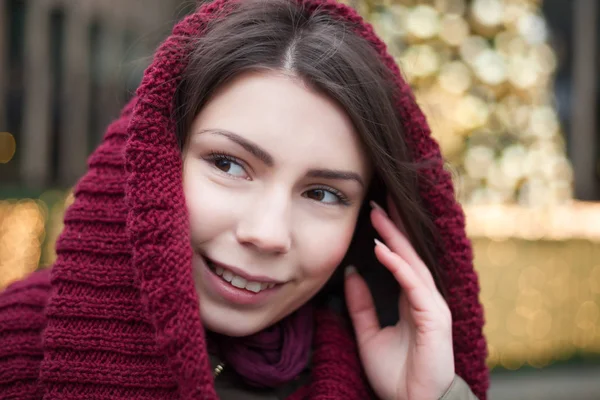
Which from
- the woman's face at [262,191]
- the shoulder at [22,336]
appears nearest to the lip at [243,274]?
the woman's face at [262,191]

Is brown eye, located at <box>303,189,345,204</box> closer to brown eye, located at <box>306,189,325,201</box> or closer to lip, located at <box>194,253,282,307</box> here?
brown eye, located at <box>306,189,325,201</box>

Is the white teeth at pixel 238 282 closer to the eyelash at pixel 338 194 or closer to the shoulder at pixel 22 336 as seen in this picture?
the eyelash at pixel 338 194

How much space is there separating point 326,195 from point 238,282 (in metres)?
0.26

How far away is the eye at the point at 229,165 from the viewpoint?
1.18m

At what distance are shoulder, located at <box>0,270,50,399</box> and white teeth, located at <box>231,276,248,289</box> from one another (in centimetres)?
43

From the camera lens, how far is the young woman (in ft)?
3.74

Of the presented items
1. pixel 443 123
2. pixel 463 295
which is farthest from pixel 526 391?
pixel 463 295

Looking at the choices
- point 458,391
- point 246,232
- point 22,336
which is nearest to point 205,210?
point 246,232

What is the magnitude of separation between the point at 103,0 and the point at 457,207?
491 centimetres

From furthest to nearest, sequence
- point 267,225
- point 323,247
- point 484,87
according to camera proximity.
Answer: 1. point 484,87
2. point 323,247
3. point 267,225

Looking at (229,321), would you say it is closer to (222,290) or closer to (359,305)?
(222,290)

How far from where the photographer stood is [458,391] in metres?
1.29

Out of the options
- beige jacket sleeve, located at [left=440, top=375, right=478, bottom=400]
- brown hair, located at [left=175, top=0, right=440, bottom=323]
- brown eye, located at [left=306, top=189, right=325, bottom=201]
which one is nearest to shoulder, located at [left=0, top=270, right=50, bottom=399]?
brown hair, located at [left=175, top=0, right=440, bottom=323]

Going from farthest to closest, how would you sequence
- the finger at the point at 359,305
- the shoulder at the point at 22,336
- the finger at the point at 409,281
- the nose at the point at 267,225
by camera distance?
1. the finger at the point at 359,305
2. the finger at the point at 409,281
3. the shoulder at the point at 22,336
4. the nose at the point at 267,225
